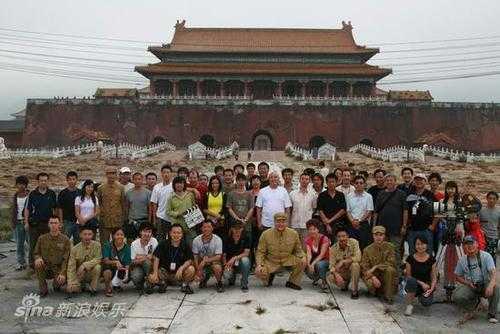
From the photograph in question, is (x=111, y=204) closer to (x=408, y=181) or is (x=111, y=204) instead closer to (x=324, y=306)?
(x=324, y=306)

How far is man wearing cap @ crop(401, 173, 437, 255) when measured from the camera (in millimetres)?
7441

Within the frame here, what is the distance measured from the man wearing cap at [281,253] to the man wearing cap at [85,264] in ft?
6.91

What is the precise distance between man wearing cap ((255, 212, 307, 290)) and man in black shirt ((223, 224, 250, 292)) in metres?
0.18

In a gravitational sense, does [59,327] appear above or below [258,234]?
below

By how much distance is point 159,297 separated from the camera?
7.05m

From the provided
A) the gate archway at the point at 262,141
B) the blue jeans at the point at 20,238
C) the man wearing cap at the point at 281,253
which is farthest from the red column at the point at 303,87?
the man wearing cap at the point at 281,253

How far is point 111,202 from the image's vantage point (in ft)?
26.7

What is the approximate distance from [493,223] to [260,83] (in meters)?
34.1

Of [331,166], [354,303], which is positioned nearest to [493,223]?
[354,303]

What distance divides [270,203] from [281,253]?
2.95 feet

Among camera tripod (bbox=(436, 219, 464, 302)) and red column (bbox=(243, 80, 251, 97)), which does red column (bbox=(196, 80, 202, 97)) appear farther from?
camera tripod (bbox=(436, 219, 464, 302))

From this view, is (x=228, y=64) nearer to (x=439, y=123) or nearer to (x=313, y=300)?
(x=439, y=123)

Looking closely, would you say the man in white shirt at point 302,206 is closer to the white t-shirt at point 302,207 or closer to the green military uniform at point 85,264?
the white t-shirt at point 302,207

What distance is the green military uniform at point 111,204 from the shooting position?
812 cm
